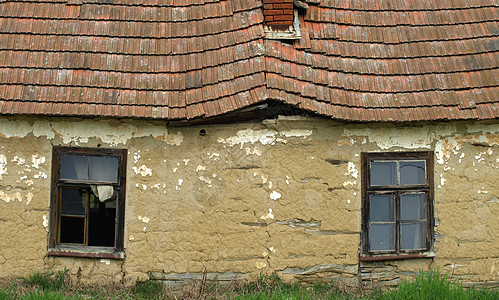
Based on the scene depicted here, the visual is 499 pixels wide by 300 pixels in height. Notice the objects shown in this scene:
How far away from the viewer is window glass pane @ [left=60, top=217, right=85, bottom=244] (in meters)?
8.73

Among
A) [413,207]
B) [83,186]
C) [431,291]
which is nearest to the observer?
[431,291]

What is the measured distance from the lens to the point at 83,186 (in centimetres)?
856

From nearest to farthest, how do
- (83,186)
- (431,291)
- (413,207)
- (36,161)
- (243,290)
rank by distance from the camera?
(431,291), (243,290), (36,161), (83,186), (413,207)

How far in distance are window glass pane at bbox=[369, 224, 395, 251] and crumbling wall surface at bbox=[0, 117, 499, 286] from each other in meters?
0.28

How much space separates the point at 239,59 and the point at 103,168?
2141 mm

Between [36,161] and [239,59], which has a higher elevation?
[239,59]

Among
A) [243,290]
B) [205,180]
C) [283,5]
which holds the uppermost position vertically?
[283,5]

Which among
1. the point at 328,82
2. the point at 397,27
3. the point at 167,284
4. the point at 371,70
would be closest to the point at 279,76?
the point at 328,82

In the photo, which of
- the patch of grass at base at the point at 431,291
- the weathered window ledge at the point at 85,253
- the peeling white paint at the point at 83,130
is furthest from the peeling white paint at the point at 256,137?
the patch of grass at base at the point at 431,291

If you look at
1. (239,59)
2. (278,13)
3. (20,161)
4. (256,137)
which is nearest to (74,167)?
(20,161)

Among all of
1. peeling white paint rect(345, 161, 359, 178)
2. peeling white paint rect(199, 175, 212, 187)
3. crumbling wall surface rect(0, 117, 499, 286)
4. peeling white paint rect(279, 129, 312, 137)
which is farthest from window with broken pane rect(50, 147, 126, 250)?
peeling white paint rect(345, 161, 359, 178)

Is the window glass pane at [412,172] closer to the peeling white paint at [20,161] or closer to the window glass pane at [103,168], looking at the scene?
the window glass pane at [103,168]

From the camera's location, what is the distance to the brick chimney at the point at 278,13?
28.2ft

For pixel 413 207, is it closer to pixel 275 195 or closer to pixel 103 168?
pixel 275 195
